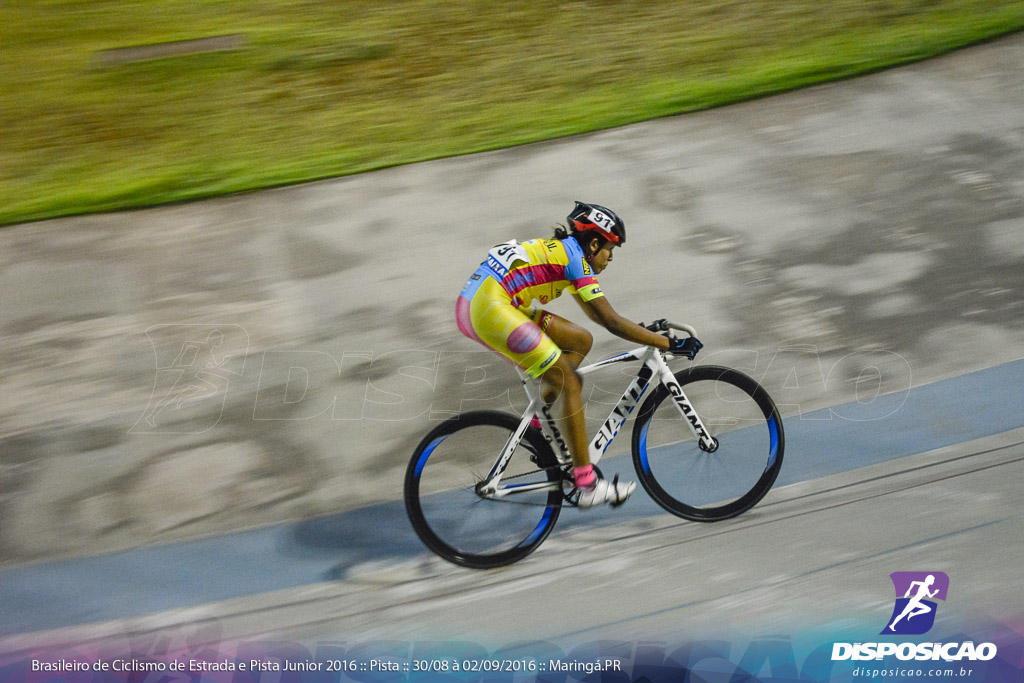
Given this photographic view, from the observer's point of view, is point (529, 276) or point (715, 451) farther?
point (715, 451)

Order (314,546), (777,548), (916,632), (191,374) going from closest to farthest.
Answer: (916,632) → (777,548) → (314,546) → (191,374)

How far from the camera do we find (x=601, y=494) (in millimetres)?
4117

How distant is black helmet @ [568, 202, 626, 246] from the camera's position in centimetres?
388

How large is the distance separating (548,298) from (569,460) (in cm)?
81

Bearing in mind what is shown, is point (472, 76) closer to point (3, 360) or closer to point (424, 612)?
point (3, 360)

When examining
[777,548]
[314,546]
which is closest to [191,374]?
[314,546]

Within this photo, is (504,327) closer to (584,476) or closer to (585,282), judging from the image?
(585,282)

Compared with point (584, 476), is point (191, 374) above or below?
above

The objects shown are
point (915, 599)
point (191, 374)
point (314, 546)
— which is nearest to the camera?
point (915, 599)

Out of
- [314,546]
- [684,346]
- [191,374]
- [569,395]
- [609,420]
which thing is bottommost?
[314,546]

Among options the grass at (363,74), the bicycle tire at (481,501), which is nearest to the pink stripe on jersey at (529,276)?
the bicycle tire at (481,501)

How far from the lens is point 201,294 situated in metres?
6.23

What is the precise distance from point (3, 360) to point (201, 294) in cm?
135

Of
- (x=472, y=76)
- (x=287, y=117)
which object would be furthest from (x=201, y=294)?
(x=472, y=76)
